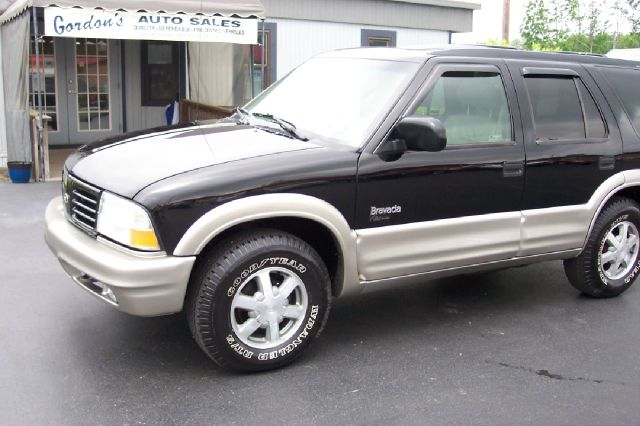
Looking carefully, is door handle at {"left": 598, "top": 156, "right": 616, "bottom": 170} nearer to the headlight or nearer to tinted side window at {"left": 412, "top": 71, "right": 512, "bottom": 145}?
tinted side window at {"left": 412, "top": 71, "right": 512, "bottom": 145}

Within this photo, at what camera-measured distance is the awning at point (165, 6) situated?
9445 millimetres

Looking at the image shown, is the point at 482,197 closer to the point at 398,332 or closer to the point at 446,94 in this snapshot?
the point at 446,94

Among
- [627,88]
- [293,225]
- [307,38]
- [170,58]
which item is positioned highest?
[307,38]

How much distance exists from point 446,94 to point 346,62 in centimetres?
83

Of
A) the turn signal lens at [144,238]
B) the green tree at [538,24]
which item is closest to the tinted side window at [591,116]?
the turn signal lens at [144,238]

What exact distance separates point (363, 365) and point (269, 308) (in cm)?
71

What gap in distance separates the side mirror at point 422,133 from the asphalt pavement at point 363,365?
4.30 ft

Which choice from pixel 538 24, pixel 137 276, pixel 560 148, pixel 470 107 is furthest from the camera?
pixel 538 24

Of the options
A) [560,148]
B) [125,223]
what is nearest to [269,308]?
[125,223]

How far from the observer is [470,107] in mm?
4656

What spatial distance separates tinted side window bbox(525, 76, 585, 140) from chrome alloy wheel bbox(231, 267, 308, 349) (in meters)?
2.09

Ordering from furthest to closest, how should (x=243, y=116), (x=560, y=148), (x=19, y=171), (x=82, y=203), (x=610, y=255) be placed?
1. (x=19, y=171)
2. (x=610, y=255)
3. (x=243, y=116)
4. (x=560, y=148)
5. (x=82, y=203)

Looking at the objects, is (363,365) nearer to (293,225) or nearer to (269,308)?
(269,308)

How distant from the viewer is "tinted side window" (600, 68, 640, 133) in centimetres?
542
